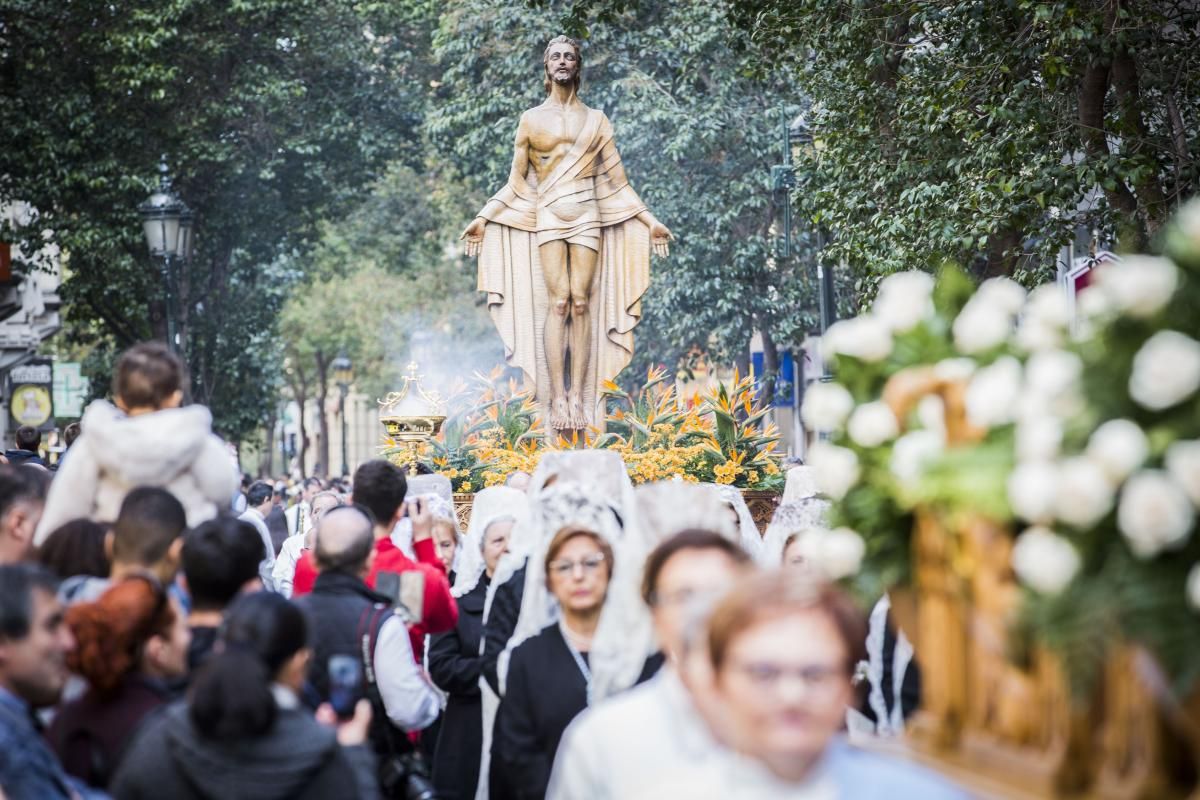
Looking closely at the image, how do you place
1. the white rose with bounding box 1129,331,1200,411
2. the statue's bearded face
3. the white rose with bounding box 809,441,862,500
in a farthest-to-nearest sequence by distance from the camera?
the statue's bearded face < the white rose with bounding box 809,441,862,500 < the white rose with bounding box 1129,331,1200,411

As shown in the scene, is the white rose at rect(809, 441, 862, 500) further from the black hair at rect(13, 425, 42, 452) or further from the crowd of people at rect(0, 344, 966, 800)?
the black hair at rect(13, 425, 42, 452)

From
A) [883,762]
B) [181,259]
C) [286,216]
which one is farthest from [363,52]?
[883,762]

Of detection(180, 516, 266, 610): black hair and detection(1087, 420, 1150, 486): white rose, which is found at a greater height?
Answer: detection(1087, 420, 1150, 486): white rose

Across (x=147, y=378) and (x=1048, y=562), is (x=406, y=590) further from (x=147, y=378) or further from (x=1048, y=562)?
(x=1048, y=562)

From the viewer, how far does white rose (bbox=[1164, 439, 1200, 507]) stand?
350cm

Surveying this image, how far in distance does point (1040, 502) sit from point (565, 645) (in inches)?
124

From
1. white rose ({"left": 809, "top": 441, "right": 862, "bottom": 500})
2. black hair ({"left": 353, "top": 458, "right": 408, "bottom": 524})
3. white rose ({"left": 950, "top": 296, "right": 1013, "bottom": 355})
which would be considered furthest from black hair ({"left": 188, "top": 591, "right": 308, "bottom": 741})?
black hair ({"left": 353, "top": 458, "right": 408, "bottom": 524})

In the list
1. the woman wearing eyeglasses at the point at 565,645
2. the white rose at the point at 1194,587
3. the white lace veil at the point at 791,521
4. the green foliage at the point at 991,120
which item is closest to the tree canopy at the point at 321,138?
the green foliage at the point at 991,120

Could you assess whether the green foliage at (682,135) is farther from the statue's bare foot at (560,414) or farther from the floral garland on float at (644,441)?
the floral garland on float at (644,441)

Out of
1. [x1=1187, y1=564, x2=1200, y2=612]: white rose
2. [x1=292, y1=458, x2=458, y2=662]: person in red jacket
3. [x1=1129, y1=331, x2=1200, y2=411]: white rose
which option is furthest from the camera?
[x1=292, y1=458, x2=458, y2=662]: person in red jacket

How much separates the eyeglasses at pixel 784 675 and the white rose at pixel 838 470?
985mm

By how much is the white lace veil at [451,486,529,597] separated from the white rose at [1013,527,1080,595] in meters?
4.89

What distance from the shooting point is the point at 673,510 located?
6688mm

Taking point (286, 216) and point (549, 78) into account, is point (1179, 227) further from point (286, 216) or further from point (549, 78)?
point (286, 216)
